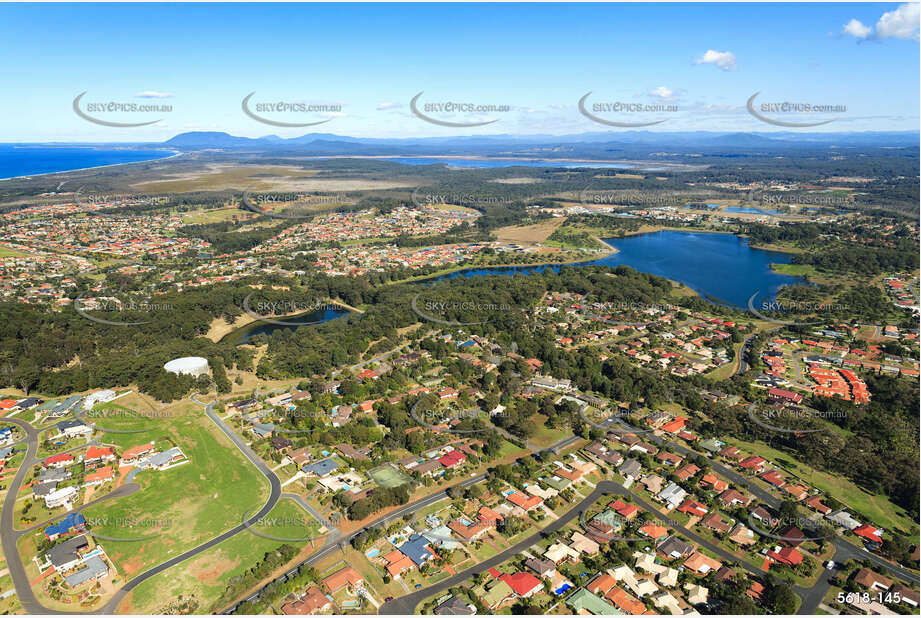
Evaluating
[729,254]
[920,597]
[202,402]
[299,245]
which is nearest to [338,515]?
[202,402]

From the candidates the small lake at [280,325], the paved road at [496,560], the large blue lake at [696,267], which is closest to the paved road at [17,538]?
the paved road at [496,560]

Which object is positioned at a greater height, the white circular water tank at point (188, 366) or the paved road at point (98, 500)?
the white circular water tank at point (188, 366)

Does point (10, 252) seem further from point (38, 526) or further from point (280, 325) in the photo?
point (38, 526)

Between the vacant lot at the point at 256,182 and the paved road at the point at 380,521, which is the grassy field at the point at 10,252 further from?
the paved road at the point at 380,521

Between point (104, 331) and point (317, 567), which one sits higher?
point (104, 331)

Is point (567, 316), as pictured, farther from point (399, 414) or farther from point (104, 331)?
point (104, 331)

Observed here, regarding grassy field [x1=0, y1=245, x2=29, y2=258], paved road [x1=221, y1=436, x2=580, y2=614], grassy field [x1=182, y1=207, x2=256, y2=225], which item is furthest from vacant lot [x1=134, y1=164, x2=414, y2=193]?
paved road [x1=221, y1=436, x2=580, y2=614]

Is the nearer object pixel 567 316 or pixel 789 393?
pixel 789 393
